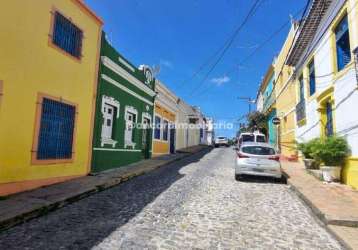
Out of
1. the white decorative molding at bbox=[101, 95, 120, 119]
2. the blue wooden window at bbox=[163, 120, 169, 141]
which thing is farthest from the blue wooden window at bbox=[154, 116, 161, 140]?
the white decorative molding at bbox=[101, 95, 120, 119]

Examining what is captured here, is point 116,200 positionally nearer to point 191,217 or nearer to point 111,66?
point 191,217

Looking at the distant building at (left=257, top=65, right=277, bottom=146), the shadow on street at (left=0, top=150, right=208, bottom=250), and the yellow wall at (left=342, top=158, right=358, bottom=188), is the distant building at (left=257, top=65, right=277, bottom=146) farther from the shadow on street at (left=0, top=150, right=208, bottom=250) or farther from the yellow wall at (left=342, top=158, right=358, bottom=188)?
the shadow on street at (left=0, top=150, right=208, bottom=250)

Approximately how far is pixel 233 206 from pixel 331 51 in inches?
284

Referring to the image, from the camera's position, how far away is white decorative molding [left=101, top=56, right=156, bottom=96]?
472 inches

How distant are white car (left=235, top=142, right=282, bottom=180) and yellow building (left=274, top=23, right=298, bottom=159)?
5.20 m

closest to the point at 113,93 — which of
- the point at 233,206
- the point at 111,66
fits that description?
the point at 111,66

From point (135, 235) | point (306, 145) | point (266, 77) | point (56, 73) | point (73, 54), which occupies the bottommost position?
point (135, 235)

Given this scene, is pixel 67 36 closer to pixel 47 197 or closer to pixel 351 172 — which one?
pixel 47 197

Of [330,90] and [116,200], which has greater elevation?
[330,90]

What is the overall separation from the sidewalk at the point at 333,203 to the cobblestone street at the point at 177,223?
0.22 meters

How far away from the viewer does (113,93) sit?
501 inches

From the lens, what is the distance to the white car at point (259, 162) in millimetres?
10508

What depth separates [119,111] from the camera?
13289 mm

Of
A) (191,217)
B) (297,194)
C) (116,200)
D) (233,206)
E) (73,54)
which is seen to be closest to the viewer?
(191,217)
